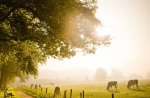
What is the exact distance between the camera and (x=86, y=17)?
2253 centimetres

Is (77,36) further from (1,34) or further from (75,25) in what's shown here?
(1,34)

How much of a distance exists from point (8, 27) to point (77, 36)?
745cm

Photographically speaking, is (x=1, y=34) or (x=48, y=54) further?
(x=48, y=54)

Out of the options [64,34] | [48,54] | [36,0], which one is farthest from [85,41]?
[36,0]

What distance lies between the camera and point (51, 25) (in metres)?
20.7

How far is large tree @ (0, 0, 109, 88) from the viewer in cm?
1961

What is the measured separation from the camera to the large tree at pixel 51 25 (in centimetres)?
1961

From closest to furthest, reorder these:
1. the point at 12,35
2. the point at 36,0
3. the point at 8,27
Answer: the point at 36,0, the point at 12,35, the point at 8,27

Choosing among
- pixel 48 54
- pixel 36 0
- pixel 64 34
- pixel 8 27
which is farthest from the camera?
pixel 48 54

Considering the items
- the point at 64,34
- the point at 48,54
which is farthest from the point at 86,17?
the point at 48,54

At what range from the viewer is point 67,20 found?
19859 mm

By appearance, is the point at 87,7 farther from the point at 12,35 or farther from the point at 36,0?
the point at 12,35

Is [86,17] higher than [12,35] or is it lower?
higher

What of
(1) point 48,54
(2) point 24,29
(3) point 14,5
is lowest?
(1) point 48,54
